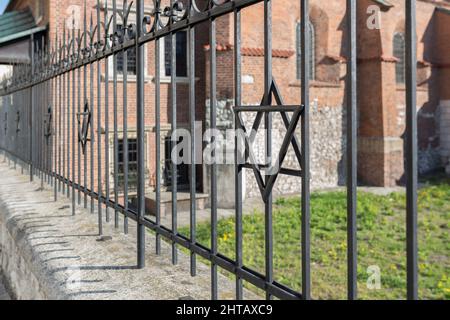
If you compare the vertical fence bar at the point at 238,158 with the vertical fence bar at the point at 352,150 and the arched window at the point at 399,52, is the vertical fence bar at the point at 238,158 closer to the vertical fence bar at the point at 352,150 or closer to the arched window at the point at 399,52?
the vertical fence bar at the point at 352,150

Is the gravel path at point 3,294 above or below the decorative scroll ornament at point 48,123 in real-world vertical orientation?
below

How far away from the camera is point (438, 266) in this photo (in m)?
7.23

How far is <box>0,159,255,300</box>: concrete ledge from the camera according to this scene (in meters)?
2.56

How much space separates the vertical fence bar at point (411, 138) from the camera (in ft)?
4.37

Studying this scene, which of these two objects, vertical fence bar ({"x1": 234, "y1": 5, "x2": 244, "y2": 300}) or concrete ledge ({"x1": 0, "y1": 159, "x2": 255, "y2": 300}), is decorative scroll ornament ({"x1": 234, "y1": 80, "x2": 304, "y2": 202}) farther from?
concrete ledge ({"x1": 0, "y1": 159, "x2": 255, "y2": 300})

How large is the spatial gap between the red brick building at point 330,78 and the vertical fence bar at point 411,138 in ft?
32.6

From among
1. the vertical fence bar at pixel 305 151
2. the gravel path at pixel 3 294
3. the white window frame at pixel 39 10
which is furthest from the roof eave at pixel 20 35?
the vertical fence bar at pixel 305 151

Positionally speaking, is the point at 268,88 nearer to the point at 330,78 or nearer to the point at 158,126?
the point at 158,126

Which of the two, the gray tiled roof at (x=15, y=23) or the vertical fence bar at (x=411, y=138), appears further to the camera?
the gray tiled roof at (x=15, y=23)
